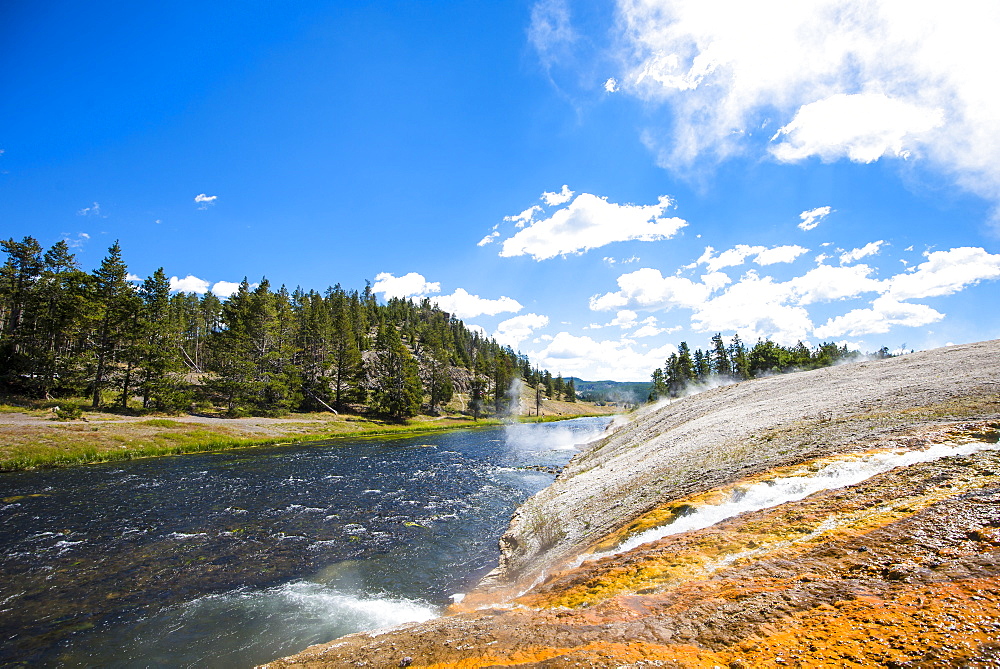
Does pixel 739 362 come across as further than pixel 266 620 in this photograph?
Yes

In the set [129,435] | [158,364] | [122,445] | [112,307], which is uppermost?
[112,307]

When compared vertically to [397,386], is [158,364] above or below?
above

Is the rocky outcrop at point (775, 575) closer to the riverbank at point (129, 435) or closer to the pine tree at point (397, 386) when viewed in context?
the riverbank at point (129, 435)

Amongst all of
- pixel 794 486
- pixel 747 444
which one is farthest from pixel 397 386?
pixel 794 486

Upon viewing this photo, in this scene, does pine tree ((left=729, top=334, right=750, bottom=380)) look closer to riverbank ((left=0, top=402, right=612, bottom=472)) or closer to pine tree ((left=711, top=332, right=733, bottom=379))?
pine tree ((left=711, top=332, right=733, bottom=379))

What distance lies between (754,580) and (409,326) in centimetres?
15950

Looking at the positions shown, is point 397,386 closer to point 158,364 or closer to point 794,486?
point 158,364

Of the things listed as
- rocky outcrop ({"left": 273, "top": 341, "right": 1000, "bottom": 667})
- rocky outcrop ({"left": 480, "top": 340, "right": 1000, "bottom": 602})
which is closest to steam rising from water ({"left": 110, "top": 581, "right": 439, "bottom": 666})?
rocky outcrop ({"left": 273, "top": 341, "right": 1000, "bottom": 667})

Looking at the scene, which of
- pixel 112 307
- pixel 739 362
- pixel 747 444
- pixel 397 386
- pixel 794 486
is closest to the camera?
pixel 794 486

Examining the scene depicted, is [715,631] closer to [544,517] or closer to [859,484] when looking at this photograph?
[859,484]

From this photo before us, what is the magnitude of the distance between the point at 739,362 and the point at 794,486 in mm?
134303

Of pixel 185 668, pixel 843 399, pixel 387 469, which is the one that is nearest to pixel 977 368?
pixel 843 399

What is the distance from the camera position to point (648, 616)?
592cm

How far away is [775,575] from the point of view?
6.17 metres
